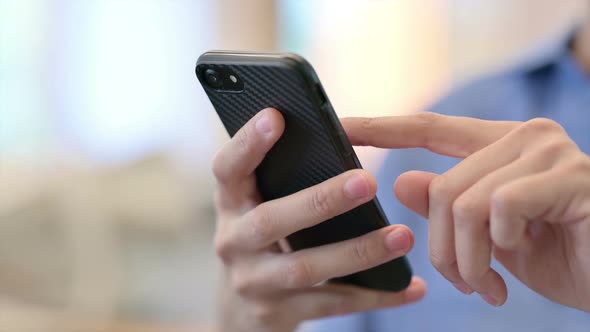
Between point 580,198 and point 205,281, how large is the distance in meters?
2.02

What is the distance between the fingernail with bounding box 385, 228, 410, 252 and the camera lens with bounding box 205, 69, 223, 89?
0.58ft

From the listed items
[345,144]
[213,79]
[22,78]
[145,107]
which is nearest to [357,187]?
[345,144]

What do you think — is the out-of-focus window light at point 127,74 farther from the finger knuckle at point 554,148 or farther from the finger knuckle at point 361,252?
the finger knuckle at point 554,148

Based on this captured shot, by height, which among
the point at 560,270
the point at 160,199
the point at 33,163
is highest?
the point at 560,270

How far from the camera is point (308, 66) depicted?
0.41 meters

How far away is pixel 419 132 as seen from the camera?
1.62 feet

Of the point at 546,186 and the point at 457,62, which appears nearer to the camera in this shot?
the point at 546,186

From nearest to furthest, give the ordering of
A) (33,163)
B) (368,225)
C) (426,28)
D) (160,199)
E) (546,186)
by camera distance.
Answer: (546,186)
(368,225)
(33,163)
(426,28)
(160,199)

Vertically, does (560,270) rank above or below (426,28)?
above

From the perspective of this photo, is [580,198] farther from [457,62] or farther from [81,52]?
[81,52]

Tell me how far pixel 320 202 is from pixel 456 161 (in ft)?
1.40

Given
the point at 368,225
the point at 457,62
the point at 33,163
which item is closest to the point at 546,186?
the point at 368,225

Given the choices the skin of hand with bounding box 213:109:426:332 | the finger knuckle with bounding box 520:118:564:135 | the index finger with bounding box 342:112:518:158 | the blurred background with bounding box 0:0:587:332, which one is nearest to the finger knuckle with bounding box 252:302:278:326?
the skin of hand with bounding box 213:109:426:332

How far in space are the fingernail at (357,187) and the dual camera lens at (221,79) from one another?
11 cm
